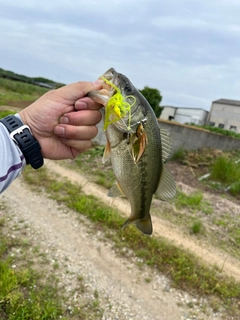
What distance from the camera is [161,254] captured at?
5238 millimetres

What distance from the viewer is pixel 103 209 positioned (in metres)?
6.46

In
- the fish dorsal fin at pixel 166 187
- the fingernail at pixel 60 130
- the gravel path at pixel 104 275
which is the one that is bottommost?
the gravel path at pixel 104 275

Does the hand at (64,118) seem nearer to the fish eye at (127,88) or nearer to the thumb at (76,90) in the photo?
the thumb at (76,90)

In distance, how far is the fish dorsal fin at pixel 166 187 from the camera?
7.17 feet

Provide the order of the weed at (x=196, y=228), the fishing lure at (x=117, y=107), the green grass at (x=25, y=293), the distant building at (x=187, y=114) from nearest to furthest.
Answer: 1. the fishing lure at (x=117, y=107)
2. the green grass at (x=25, y=293)
3. the weed at (x=196, y=228)
4. the distant building at (x=187, y=114)

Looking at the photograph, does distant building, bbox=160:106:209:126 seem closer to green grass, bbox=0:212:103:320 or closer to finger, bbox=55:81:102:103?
green grass, bbox=0:212:103:320

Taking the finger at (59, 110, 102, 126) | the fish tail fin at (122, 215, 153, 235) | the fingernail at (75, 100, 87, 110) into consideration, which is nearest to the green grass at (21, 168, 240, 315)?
the fish tail fin at (122, 215, 153, 235)

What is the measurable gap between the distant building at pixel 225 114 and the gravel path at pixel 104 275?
128 feet

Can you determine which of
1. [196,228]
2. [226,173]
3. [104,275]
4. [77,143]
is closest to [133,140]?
[77,143]

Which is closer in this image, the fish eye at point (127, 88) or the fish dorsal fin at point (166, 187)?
the fish eye at point (127, 88)

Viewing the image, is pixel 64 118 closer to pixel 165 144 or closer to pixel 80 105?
pixel 80 105

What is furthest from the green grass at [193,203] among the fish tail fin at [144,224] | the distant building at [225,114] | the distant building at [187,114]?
the distant building at [187,114]

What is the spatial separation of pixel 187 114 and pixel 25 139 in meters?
46.9

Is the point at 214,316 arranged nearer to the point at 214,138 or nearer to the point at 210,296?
the point at 210,296
